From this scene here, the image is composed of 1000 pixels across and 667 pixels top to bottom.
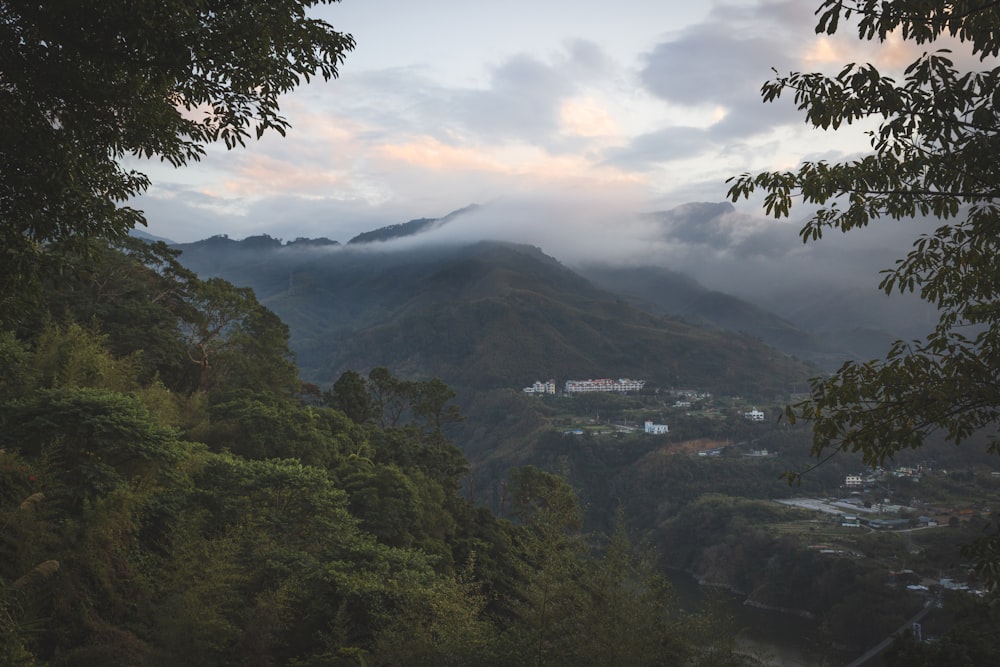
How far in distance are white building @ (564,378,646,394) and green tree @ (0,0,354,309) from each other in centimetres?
11591

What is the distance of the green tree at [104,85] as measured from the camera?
398 centimetres

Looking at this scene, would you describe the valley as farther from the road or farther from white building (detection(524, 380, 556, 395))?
white building (detection(524, 380, 556, 395))

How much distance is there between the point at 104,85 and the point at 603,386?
123820mm

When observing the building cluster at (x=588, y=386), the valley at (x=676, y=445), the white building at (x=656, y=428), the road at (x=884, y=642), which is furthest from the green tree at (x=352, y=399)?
the building cluster at (x=588, y=386)

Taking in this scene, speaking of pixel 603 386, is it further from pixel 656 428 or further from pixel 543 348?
pixel 656 428

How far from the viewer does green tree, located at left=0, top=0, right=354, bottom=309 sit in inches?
157

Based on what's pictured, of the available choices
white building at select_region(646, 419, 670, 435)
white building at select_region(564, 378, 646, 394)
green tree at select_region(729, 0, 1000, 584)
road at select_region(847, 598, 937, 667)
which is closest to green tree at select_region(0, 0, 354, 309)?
green tree at select_region(729, 0, 1000, 584)

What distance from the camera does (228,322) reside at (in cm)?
2802

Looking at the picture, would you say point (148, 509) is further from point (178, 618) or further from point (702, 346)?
point (702, 346)

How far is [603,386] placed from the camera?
125 m

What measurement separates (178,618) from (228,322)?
2084cm

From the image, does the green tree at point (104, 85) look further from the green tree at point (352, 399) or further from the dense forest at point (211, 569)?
the green tree at point (352, 399)

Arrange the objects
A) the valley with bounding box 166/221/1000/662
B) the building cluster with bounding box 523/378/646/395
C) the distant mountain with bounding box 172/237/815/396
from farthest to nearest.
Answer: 1. the distant mountain with bounding box 172/237/815/396
2. the building cluster with bounding box 523/378/646/395
3. the valley with bounding box 166/221/1000/662

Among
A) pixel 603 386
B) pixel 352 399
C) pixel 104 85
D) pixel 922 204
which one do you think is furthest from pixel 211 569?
pixel 603 386
